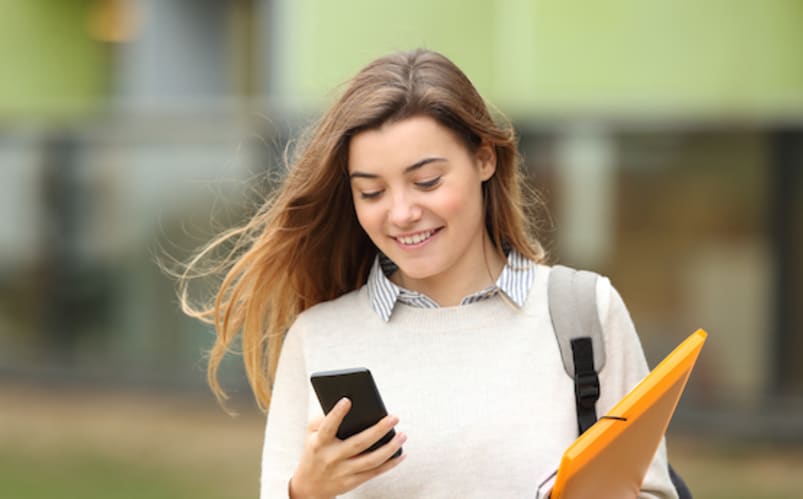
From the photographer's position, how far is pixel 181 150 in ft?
38.6

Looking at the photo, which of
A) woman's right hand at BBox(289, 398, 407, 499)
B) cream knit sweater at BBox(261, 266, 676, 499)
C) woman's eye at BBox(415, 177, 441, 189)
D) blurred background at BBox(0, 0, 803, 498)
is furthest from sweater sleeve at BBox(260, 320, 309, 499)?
blurred background at BBox(0, 0, 803, 498)

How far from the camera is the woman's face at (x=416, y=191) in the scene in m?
2.26

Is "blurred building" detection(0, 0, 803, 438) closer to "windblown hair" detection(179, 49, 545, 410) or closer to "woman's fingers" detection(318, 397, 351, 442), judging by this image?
"windblown hair" detection(179, 49, 545, 410)

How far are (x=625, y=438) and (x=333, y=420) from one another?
52 cm

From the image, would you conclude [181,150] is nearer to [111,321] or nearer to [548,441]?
[111,321]

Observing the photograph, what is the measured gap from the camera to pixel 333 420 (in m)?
2.07

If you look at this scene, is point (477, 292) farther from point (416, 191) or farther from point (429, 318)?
point (416, 191)

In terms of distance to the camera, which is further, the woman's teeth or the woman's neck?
the woman's neck

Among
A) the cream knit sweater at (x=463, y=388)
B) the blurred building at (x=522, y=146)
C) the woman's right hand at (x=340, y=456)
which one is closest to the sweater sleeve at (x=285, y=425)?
the cream knit sweater at (x=463, y=388)

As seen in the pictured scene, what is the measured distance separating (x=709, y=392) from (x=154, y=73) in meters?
6.27

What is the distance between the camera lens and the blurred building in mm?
9188

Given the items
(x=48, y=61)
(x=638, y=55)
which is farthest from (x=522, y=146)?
(x=48, y=61)

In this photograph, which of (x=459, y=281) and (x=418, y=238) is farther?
(x=459, y=281)

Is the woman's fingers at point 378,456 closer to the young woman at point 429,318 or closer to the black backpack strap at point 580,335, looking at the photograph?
the young woman at point 429,318
